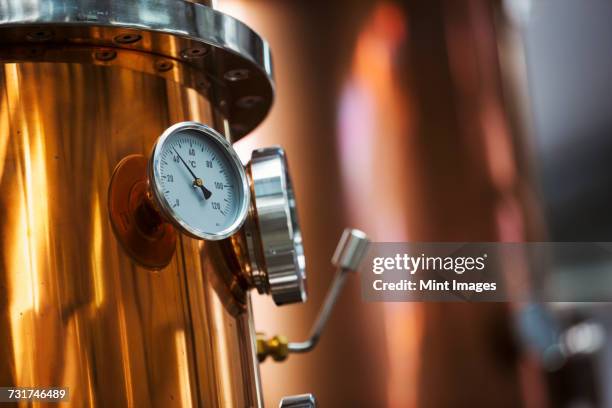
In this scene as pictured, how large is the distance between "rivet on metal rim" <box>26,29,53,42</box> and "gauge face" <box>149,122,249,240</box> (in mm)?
132

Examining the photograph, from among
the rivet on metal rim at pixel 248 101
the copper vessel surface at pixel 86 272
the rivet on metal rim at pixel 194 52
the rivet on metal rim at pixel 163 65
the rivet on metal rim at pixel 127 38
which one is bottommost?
the copper vessel surface at pixel 86 272

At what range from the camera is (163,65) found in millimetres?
895

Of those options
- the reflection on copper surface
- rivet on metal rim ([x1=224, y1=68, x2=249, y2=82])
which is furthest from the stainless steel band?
the reflection on copper surface

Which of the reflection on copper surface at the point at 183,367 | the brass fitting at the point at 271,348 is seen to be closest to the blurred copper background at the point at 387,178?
the brass fitting at the point at 271,348

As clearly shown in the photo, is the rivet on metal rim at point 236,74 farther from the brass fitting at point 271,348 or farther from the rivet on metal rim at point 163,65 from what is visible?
the brass fitting at point 271,348

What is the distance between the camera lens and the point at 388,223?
58.2 inches

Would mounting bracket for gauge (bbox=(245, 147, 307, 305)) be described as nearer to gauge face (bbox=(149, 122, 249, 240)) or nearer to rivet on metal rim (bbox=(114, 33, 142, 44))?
Result: gauge face (bbox=(149, 122, 249, 240))

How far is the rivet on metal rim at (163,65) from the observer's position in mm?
891

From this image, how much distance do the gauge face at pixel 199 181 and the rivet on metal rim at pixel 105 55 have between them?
0.31 feet

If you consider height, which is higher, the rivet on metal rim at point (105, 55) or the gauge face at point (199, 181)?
the rivet on metal rim at point (105, 55)

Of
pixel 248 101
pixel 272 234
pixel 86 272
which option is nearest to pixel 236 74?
pixel 248 101

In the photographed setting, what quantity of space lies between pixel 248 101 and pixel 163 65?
0.56 feet

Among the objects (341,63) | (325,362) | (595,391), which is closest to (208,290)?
(325,362)

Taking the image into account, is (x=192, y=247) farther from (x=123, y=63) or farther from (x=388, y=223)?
(x=388, y=223)
